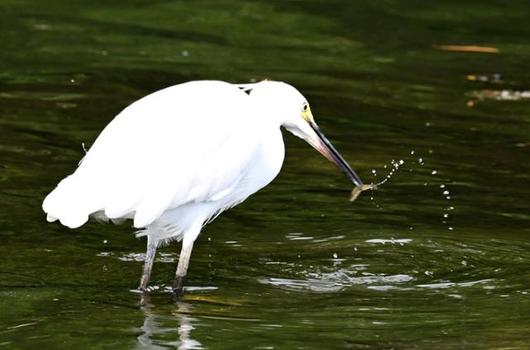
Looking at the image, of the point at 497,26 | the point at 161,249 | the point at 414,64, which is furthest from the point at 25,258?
the point at 497,26

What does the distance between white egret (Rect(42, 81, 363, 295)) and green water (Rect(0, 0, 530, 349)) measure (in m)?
0.44

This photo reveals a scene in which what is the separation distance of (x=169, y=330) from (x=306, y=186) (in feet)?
11.7

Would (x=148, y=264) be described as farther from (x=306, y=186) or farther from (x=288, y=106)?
(x=306, y=186)

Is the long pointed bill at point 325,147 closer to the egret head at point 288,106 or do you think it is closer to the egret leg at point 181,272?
the egret head at point 288,106

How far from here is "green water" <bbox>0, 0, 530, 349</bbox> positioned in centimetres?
698

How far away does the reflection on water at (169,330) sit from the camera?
6535 millimetres

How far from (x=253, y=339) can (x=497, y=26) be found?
1039 centimetres

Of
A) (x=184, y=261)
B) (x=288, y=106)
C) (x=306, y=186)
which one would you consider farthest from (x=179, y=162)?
(x=306, y=186)

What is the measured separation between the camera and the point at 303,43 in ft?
50.8

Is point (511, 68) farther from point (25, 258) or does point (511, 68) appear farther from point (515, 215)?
point (25, 258)

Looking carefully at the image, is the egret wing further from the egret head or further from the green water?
the green water

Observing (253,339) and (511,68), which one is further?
(511,68)

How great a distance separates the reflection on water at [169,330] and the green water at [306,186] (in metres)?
0.02

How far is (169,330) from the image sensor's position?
22.4 feet
